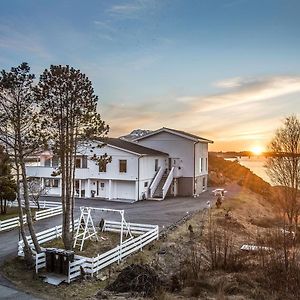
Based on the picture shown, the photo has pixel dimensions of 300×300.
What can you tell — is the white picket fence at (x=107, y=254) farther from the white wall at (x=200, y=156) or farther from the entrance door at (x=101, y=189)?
the white wall at (x=200, y=156)

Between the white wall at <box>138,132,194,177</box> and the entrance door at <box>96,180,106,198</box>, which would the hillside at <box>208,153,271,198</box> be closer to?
the white wall at <box>138,132,194,177</box>

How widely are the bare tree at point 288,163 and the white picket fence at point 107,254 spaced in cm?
1214

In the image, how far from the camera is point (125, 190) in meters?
37.5

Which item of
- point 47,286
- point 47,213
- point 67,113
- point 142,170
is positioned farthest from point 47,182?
point 47,286

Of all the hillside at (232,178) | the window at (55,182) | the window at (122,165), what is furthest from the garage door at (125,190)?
the hillside at (232,178)

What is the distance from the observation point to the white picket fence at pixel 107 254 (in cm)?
1620

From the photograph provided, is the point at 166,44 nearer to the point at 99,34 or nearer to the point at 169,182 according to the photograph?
the point at 99,34

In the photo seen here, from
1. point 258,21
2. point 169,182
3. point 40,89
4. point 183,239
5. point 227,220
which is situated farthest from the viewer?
point 169,182

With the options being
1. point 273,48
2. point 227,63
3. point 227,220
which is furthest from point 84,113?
point 227,220

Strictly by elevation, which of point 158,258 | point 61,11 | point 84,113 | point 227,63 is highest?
point 61,11

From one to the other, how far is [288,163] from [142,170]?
1393 cm

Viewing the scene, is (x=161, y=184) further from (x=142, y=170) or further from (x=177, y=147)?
(x=177, y=147)

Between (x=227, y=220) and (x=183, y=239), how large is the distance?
6.79 metres

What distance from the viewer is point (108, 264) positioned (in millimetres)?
17766
